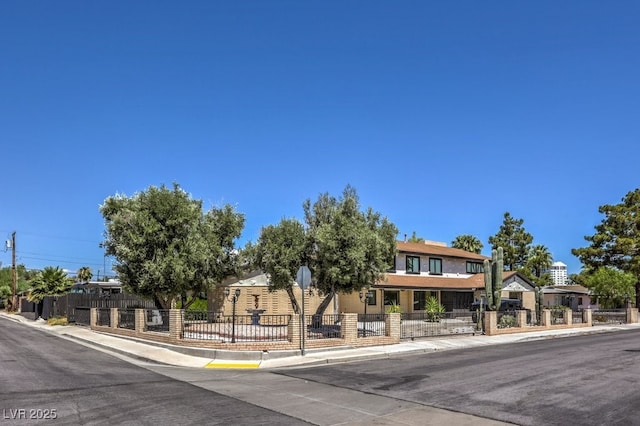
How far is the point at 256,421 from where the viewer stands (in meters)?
8.91

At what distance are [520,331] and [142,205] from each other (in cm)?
2143

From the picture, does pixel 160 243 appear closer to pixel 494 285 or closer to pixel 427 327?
pixel 427 327

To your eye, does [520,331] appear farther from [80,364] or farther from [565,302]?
[565,302]

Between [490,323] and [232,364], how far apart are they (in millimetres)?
15539

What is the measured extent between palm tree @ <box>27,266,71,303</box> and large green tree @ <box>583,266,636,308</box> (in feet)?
148

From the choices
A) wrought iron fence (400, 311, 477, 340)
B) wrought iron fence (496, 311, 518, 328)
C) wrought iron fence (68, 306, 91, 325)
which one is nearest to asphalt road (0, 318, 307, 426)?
wrought iron fence (400, 311, 477, 340)

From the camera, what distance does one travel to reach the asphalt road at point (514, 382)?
9805 mm

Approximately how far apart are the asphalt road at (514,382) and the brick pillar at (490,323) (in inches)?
281

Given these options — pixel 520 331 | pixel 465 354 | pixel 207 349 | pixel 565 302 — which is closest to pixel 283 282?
pixel 207 349

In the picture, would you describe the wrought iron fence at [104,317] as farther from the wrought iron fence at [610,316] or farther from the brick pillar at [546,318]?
the wrought iron fence at [610,316]

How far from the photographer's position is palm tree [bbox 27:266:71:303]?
43.0m

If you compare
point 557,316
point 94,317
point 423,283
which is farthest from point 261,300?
point 557,316

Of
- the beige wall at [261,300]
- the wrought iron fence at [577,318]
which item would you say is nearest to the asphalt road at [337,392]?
the beige wall at [261,300]

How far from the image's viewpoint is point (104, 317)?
28.0m
